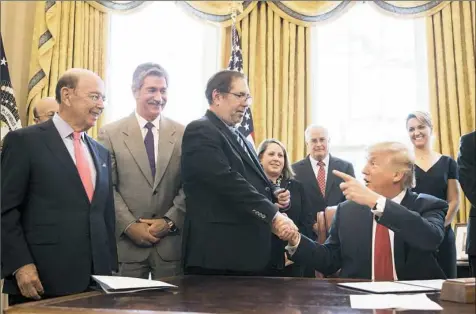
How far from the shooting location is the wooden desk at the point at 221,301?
1372 mm

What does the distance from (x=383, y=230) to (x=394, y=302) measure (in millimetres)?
1004

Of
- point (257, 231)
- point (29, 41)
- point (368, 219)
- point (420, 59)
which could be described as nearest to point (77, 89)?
Answer: point (257, 231)

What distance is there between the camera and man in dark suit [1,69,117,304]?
7.34ft

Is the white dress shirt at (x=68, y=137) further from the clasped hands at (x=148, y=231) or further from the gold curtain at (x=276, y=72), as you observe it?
the gold curtain at (x=276, y=72)

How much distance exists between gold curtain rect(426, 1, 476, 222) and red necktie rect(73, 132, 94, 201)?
363cm

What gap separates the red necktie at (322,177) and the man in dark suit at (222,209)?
1.28m

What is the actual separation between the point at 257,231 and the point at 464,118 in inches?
126

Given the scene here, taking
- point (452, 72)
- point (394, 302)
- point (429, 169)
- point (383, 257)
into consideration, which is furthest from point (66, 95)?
point (452, 72)

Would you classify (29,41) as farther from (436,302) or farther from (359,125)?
(436,302)

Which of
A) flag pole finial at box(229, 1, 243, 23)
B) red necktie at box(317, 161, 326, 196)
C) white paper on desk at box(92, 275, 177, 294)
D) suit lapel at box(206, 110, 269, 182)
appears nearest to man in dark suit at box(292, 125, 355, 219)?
red necktie at box(317, 161, 326, 196)

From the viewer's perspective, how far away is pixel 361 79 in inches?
227

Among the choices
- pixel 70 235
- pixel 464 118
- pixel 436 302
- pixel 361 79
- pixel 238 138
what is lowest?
pixel 436 302

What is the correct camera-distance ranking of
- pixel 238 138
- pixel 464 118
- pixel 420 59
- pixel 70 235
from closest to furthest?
pixel 70 235 → pixel 238 138 → pixel 464 118 → pixel 420 59

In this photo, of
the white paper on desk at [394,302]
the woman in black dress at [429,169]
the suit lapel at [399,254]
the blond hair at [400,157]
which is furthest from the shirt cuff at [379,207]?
the woman in black dress at [429,169]
